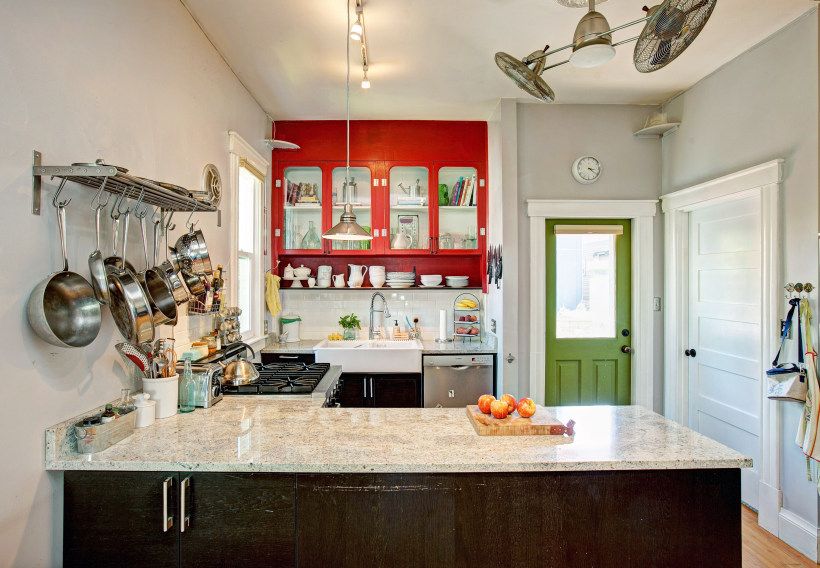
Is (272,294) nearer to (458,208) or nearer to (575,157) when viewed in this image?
(458,208)

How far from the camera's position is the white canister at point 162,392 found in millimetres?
1893

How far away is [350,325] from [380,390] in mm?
831

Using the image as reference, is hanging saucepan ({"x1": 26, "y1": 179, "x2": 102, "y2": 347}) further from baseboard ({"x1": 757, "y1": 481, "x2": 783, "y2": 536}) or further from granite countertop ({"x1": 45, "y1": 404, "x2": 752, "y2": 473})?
baseboard ({"x1": 757, "y1": 481, "x2": 783, "y2": 536})

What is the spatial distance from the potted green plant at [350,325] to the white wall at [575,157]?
4.98ft

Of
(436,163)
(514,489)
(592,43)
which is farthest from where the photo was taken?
(436,163)

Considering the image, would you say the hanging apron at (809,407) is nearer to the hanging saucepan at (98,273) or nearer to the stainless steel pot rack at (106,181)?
the stainless steel pot rack at (106,181)

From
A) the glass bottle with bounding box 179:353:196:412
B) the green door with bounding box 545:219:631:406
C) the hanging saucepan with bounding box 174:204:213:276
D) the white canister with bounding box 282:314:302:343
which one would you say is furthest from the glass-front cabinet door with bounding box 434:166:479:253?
the glass bottle with bounding box 179:353:196:412

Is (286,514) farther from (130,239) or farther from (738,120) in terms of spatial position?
(738,120)

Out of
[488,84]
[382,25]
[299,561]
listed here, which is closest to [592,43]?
[382,25]

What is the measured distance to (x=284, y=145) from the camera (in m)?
3.91

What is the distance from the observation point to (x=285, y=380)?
2.53 metres

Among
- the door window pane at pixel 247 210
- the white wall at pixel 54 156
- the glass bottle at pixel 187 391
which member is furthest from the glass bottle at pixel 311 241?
the glass bottle at pixel 187 391

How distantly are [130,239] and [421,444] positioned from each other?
1516 mm

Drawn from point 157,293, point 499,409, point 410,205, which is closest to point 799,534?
point 499,409
